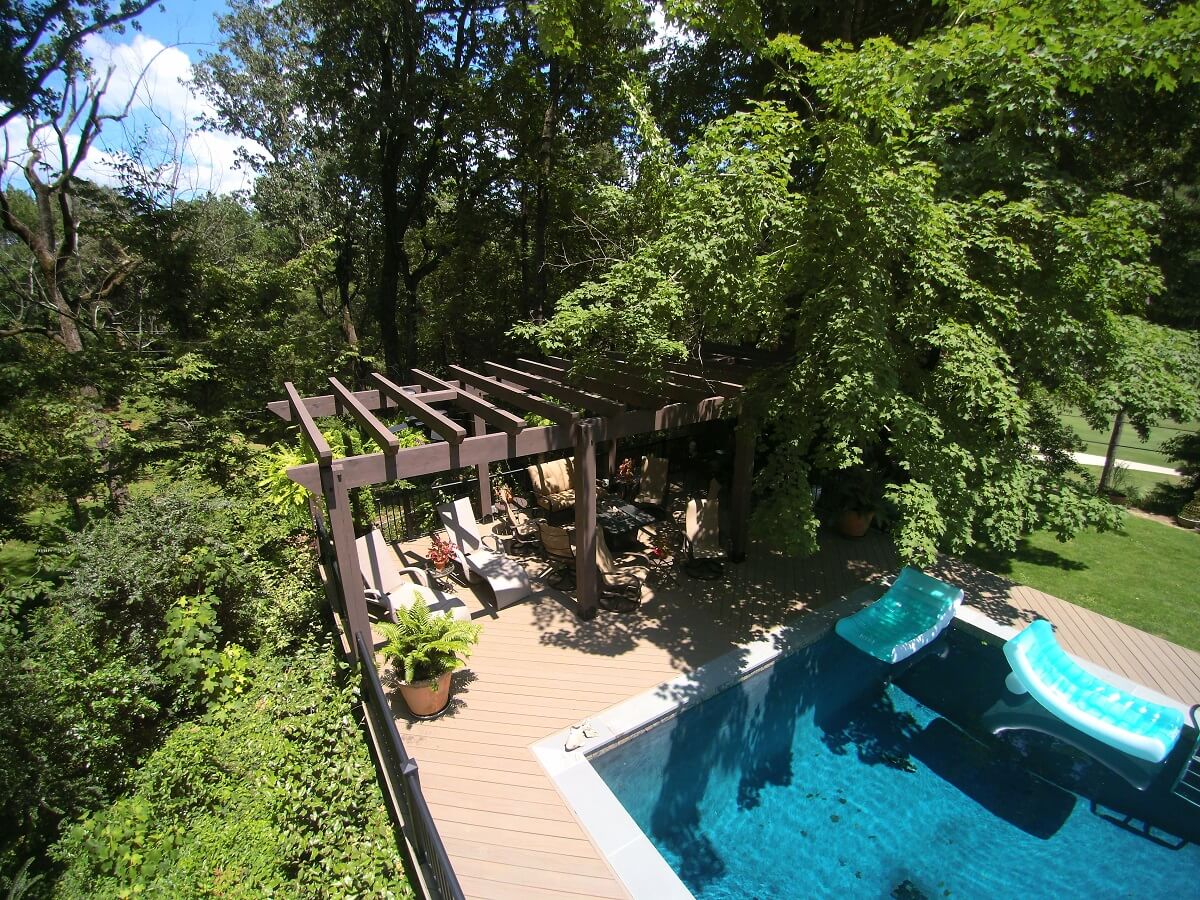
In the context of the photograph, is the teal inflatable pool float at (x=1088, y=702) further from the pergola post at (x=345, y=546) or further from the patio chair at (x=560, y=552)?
the pergola post at (x=345, y=546)

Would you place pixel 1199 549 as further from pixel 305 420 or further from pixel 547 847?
pixel 305 420

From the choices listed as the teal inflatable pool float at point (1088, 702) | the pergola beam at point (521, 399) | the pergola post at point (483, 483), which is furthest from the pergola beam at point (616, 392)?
the teal inflatable pool float at point (1088, 702)

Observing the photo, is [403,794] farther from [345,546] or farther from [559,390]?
[559,390]

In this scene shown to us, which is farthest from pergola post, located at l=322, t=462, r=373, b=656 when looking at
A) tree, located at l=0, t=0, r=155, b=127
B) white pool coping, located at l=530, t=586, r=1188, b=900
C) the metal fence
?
tree, located at l=0, t=0, r=155, b=127

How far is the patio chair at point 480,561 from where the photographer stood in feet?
23.5

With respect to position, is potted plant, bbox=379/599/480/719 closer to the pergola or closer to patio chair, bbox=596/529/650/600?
the pergola

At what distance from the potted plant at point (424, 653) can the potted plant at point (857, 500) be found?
6.85m

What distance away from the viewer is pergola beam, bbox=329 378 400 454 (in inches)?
210

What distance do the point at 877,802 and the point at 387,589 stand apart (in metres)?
5.81

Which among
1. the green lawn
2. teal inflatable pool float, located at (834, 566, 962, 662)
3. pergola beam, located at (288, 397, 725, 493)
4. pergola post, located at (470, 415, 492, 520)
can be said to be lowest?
the green lawn

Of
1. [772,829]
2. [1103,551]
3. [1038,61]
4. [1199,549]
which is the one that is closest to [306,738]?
[772,829]

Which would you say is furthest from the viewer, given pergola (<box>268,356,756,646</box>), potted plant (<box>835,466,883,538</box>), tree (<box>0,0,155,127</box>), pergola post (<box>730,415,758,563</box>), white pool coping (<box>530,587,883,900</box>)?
potted plant (<box>835,466,883,538</box>)

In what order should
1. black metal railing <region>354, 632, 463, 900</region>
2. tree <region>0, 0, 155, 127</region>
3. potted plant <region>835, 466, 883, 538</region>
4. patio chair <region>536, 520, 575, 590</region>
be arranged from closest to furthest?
1. black metal railing <region>354, 632, 463, 900</region>
2. patio chair <region>536, 520, 575, 590</region>
3. tree <region>0, 0, 155, 127</region>
4. potted plant <region>835, 466, 883, 538</region>

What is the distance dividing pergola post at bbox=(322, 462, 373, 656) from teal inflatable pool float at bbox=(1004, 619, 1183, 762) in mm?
6809
